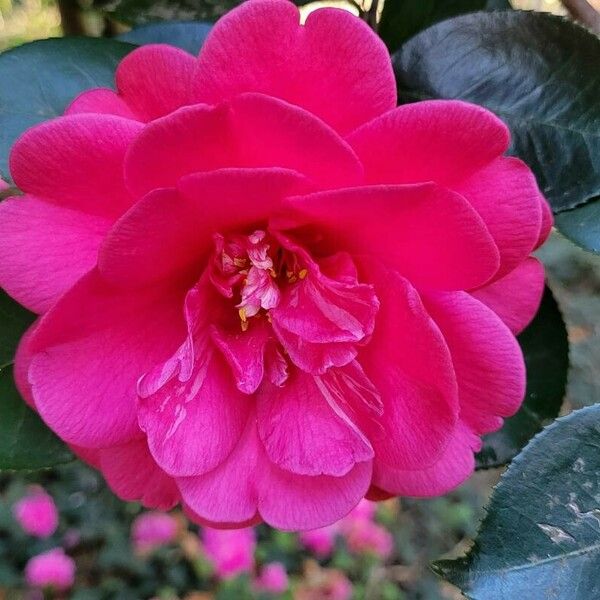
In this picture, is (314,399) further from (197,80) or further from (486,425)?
(197,80)

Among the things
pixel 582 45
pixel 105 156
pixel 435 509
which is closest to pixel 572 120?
pixel 582 45

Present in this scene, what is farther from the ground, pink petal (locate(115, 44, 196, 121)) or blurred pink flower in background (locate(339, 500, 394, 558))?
pink petal (locate(115, 44, 196, 121))

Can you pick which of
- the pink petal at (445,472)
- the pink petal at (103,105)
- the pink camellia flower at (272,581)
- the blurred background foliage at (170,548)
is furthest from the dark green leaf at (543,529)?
the pink camellia flower at (272,581)

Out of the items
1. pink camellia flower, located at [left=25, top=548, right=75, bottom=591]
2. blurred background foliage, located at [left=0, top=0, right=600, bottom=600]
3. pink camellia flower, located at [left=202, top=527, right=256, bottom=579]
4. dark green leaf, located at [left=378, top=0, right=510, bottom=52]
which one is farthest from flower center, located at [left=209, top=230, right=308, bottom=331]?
pink camellia flower, located at [left=25, top=548, right=75, bottom=591]

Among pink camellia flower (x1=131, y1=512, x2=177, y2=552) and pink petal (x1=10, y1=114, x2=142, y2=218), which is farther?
pink camellia flower (x1=131, y1=512, x2=177, y2=552)

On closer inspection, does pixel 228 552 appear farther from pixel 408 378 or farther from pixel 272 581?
pixel 408 378

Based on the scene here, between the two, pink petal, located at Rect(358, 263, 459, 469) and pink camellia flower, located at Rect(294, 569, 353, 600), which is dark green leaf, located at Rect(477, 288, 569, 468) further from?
pink camellia flower, located at Rect(294, 569, 353, 600)

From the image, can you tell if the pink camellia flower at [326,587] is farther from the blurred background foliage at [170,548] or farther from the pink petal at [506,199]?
the pink petal at [506,199]
